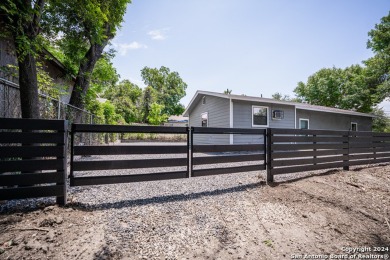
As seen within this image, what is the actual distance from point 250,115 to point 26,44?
9.77 meters

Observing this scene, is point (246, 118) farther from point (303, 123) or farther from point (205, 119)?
point (303, 123)

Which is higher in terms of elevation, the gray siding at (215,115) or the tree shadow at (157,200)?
the gray siding at (215,115)

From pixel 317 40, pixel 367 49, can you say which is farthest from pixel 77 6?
pixel 367 49

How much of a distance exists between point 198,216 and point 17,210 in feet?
8.06

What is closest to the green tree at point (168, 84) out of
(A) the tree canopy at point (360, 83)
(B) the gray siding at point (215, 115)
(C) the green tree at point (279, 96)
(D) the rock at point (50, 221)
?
(A) the tree canopy at point (360, 83)

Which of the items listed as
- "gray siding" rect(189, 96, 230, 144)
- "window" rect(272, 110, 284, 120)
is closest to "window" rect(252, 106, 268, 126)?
"window" rect(272, 110, 284, 120)

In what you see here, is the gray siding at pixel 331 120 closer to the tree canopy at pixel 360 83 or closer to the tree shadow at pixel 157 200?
the tree canopy at pixel 360 83

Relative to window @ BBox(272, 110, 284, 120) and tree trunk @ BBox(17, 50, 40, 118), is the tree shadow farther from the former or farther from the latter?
window @ BBox(272, 110, 284, 120)

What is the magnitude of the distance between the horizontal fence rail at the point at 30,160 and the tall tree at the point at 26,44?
1042 mm

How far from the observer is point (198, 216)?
2609 mm

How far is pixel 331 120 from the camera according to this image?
14.6 m

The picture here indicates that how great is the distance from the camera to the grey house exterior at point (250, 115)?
10.3 metres

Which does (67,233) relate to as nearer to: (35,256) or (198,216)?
(35,256)

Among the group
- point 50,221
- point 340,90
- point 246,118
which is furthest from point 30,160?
point 340,90
